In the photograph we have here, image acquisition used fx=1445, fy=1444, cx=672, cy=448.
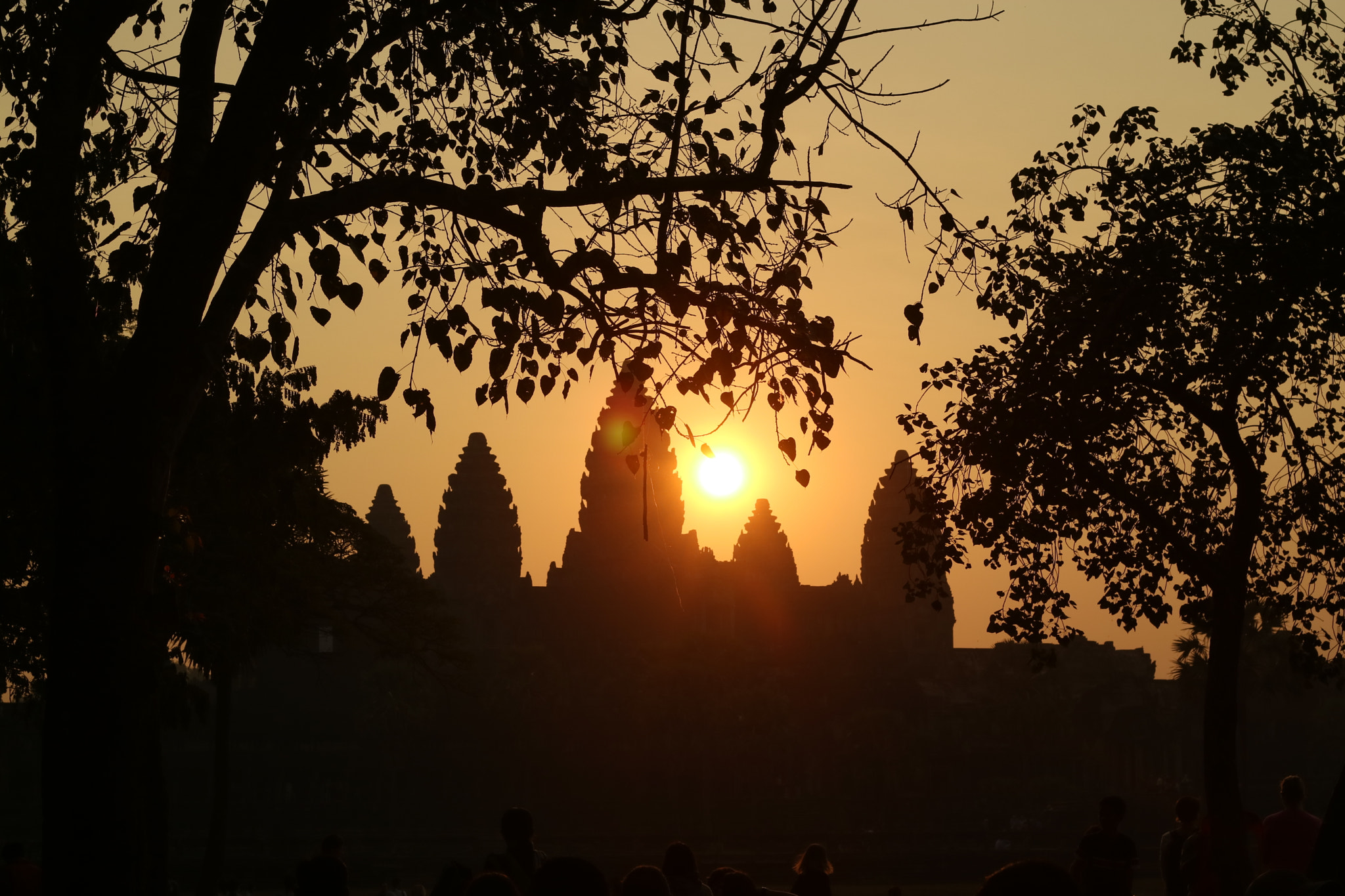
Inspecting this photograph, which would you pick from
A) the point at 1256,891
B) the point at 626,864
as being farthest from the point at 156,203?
the point at 626,864

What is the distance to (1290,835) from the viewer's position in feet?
30.4

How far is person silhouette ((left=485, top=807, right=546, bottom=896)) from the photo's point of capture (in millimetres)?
7555

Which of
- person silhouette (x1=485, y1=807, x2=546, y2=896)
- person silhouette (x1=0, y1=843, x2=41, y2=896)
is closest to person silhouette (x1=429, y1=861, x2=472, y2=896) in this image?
person silhouette (x1=485, y1=807, x2=546, y2=896)

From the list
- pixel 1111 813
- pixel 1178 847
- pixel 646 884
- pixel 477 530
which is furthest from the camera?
pixel 477 530

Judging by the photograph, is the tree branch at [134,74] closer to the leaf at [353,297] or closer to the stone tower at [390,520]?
the leaf at [353,297]

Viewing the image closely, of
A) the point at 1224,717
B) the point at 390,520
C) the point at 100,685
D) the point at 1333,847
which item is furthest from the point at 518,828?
the point at 390,520

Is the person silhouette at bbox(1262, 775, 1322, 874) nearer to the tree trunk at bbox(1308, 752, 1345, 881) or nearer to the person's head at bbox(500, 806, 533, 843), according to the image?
the tree trunk at bbox(1308, 752, 1345, 881)

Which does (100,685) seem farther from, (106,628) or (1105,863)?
(1105,863)

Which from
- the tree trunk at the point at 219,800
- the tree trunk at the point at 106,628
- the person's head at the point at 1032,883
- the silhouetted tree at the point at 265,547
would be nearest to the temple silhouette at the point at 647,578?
the silhouetted tree at the point at 265,547

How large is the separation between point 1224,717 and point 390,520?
87.4 metres

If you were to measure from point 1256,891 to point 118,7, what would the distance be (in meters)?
5.98

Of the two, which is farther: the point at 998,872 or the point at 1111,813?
the point at 1111,813

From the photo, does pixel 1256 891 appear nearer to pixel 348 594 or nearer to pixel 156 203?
pixel 156 203

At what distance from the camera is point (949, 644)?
8469cm
